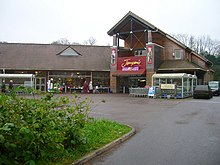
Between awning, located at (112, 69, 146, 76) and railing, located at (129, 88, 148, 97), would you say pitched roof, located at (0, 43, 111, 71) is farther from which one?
railing, located at (129, 88, 148, 97)

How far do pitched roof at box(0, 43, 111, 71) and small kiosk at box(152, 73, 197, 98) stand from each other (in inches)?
402

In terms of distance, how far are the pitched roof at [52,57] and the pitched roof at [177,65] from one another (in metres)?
7.92

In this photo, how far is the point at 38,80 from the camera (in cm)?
3591

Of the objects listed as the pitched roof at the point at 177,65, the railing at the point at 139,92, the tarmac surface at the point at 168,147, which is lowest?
the tarmac surface at the point at 168,147

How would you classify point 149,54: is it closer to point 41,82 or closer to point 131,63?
point 131,63

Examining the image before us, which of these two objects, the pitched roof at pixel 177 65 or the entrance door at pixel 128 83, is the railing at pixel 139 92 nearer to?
the pitched roof at pixel 177 65

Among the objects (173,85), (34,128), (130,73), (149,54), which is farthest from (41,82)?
(34,128)

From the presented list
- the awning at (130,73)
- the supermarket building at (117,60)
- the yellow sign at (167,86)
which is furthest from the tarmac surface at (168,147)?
the supermarket building at (117,60)

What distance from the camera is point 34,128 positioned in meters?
4.65

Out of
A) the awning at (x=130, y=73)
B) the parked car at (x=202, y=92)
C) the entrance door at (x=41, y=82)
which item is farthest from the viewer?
the entrance door at (x=41, y=82)

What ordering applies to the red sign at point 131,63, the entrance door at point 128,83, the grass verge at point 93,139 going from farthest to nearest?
the entrance door at point 128,83, the red sign at point 131,63, the grass verge at point 93,139

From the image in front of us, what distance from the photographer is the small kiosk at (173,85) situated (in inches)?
1001

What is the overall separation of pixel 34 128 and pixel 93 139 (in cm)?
292

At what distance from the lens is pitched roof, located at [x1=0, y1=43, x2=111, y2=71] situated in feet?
116
